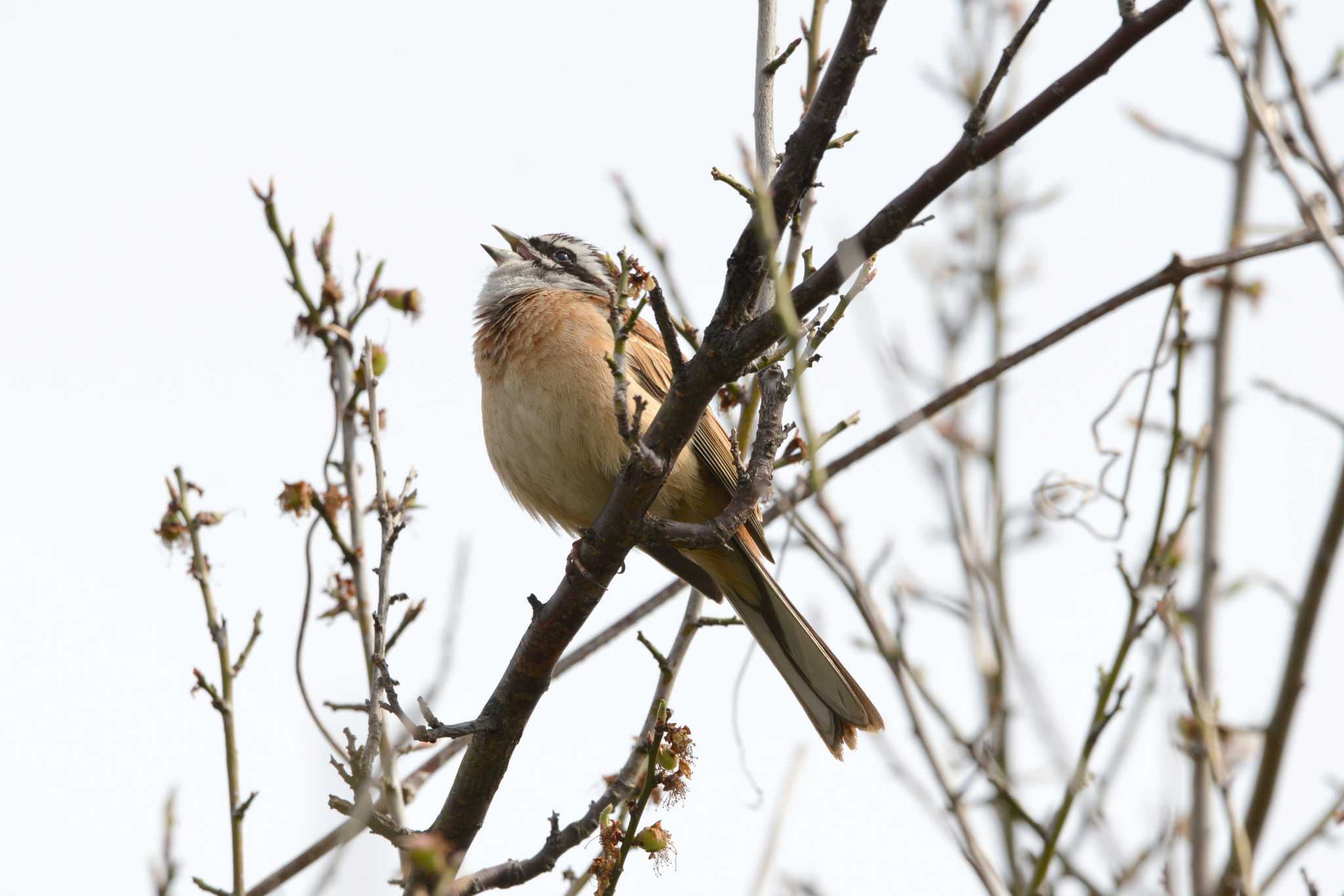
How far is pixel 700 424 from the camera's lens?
5934 mm

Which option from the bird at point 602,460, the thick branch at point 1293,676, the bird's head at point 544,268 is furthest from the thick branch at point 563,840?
the bird's head at point 544,268

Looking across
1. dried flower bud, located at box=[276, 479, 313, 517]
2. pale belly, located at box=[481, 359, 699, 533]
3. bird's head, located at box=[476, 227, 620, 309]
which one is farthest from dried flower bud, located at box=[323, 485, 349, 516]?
bird's head, located at box=[476, 227, 620, 309]

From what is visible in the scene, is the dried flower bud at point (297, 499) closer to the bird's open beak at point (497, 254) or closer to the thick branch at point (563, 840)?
the thick branch at point (563, 840)

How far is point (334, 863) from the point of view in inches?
138

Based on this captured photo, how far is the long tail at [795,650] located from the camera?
5.95 m

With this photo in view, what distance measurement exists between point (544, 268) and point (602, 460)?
1.79m

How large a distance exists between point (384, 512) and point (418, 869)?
1.47m

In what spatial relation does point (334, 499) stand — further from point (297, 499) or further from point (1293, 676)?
point (1293, 676)

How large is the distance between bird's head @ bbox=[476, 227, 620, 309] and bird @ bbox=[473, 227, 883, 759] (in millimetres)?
372

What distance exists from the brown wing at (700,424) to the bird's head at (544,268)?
0.48 metres

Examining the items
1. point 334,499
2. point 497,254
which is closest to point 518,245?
point 497,254

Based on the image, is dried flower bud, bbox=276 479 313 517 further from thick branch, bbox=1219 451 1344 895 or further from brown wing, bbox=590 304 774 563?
thick branch, bbox=1219 451 1344 895

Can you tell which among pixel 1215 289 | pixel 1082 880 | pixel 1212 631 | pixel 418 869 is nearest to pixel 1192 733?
pixel 1212 631

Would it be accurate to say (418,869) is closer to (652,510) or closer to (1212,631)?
(652,510)
